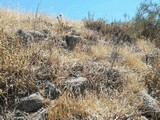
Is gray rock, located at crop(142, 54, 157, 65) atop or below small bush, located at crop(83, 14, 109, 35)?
below

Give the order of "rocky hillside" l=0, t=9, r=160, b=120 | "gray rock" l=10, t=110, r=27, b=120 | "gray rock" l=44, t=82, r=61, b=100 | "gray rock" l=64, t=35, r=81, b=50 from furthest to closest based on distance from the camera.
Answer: "gray rock" l=64, t=35, r=81, b=50 < "gray rock" l=44, t=82, r=61, b=100 < "rocky hillside" l=0, t=9, r=160, b=120 < "gray rock" l=10, t=110, r=27, b=120

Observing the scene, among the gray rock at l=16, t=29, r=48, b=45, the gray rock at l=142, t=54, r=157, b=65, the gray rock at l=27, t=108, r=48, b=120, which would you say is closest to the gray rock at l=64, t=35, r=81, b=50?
the gray rock at l=16, t=29, r=48, b=45

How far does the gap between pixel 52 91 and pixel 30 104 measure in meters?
0.53

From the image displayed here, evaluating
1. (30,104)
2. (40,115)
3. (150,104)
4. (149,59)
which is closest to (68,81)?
(30,104)

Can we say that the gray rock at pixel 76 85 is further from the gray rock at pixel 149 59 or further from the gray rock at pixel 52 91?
the gray rock at pixel 149 59

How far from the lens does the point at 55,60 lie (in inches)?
272

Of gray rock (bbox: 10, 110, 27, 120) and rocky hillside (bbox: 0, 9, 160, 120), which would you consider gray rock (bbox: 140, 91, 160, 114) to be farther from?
gray rock (bbox: 10, 110, 27, 120)

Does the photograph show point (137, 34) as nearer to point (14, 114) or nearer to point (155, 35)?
point (155, 35)

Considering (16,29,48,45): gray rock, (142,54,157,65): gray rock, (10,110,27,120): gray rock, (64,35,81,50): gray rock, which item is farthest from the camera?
(142,54,157,65): gray rock

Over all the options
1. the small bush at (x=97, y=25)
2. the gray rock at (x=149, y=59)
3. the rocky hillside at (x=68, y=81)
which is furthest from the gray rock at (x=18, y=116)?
the small bush at (x=97, y=25)

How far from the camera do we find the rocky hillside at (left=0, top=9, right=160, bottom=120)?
18.2 ft

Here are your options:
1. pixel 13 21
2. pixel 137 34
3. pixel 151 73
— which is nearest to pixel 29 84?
pixel 151 73

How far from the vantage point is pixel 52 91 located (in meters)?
6.03

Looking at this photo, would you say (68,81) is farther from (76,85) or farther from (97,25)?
(97,25)
